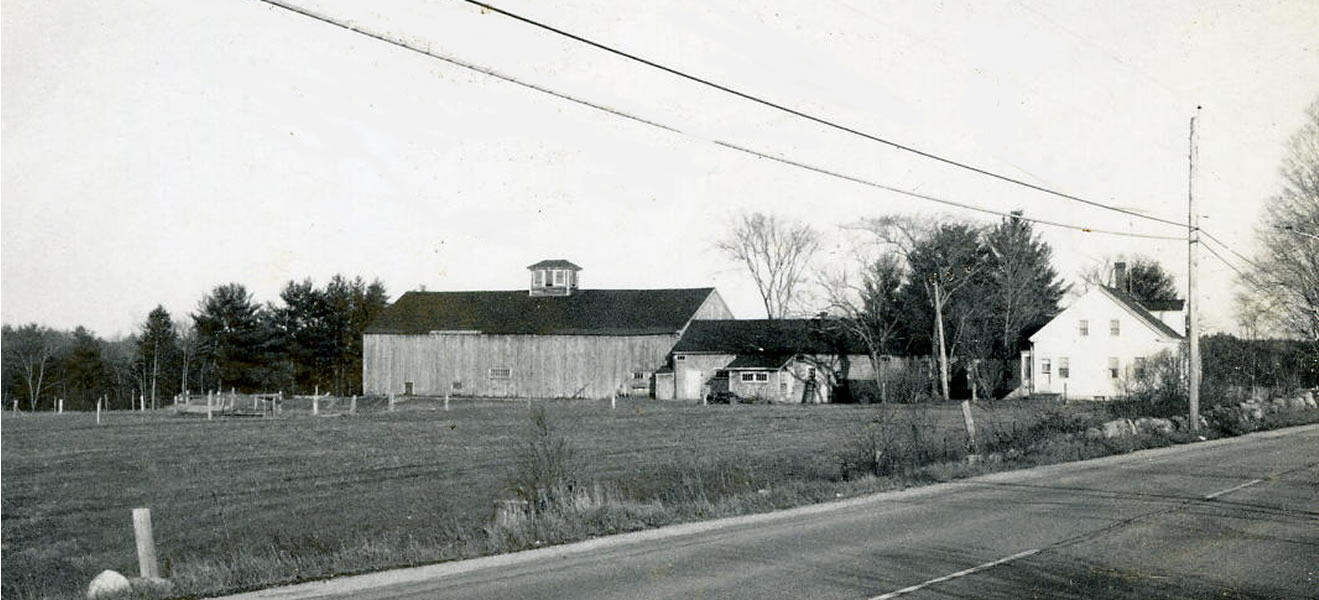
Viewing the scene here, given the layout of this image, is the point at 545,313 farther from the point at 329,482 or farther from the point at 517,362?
the point at 329,482

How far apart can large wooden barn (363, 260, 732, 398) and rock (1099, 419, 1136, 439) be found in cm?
4451

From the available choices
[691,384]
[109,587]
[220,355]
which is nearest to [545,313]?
[691,384]

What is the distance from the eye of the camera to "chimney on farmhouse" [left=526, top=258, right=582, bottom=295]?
8262 cm

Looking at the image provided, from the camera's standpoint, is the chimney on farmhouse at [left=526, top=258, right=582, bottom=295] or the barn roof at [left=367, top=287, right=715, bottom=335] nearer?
the barn roof at [left=367, top=287, right=715, bottom=335]

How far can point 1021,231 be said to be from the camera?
3275 inches

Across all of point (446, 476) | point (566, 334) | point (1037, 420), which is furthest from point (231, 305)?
point (1037, 420)

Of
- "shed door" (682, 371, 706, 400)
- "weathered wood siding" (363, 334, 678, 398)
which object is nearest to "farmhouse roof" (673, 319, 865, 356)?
"shed door" (682, 371, 706, 400)

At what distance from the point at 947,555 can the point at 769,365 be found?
2279 inches

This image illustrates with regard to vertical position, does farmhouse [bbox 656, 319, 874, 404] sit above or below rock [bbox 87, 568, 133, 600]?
above

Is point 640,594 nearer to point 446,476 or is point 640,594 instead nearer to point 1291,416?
point 446,476

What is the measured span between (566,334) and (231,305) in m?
40.0

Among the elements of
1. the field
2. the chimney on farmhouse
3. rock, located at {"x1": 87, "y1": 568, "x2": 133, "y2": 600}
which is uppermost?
the chimney on farmhouse

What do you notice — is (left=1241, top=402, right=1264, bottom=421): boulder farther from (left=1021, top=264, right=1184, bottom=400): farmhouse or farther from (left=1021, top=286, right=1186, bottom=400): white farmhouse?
(left=1021, top=264, right=1184, bottom=400): farmhouse

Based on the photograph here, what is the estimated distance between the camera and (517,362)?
76.7 m
